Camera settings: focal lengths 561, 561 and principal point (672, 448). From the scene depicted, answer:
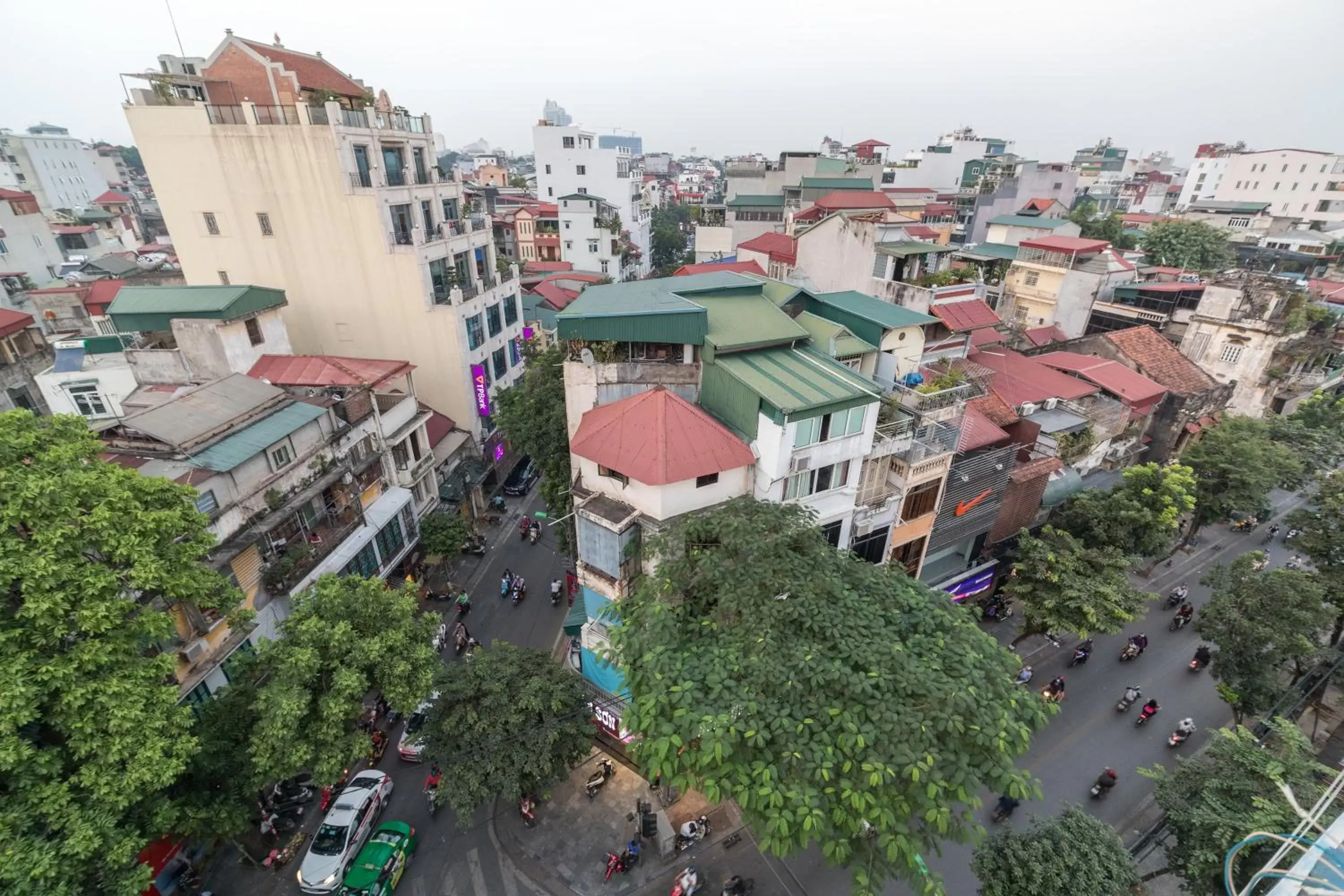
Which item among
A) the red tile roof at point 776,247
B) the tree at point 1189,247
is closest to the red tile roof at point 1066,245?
the red tile roof at point 776,247

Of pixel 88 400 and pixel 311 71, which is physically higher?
pixel 311 71

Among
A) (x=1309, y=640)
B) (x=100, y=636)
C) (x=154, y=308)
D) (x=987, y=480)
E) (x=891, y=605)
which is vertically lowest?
(x=1309, y=640)

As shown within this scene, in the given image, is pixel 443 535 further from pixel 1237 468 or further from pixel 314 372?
pixel 1237 468

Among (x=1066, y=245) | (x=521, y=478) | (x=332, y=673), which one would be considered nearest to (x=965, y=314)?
(x=1066, y=245)

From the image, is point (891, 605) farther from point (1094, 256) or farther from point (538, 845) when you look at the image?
point (1094, 256)

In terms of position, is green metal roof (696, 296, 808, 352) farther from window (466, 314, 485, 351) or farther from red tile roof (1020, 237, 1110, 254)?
red tile roof (1020, 237, 1110, 254)

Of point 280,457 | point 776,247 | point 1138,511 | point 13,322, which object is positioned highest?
point 776,247

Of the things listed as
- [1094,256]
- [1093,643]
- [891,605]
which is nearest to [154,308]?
[891,605]
